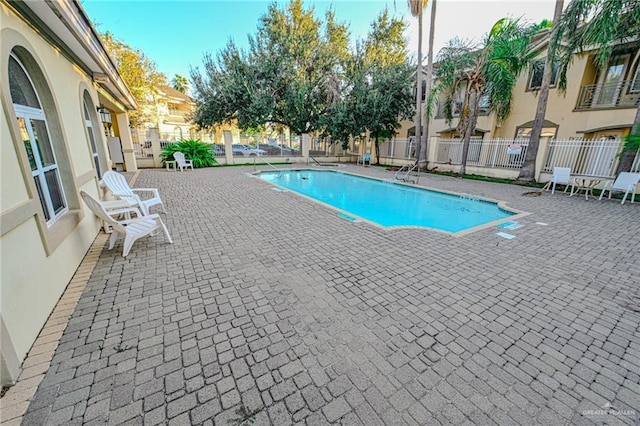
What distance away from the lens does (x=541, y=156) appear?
10539 mm

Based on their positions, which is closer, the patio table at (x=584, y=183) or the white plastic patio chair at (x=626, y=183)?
the white plastic patio chair at (x=626, y=183)

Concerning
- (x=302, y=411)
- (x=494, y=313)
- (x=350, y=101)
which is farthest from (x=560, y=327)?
(x=350, y=101)

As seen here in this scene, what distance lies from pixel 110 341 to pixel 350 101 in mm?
17538

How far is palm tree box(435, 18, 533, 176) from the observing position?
1015 centimetres

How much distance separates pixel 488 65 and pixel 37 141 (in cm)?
1373

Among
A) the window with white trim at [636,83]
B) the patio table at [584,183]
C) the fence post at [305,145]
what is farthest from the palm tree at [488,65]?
the fence post at [305,145]

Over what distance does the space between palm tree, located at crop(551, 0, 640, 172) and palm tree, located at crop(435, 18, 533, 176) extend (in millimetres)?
1336

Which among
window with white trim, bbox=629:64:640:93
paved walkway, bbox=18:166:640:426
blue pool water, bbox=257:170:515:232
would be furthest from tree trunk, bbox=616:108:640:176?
paved walkway, bbox=18:166:640:426

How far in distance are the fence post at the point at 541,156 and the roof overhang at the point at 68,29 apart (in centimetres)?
1409

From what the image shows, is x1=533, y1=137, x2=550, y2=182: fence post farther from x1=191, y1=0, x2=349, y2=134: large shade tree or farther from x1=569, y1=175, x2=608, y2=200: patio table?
x1=191, y1=0, x2=349, y2=134: large shade tree

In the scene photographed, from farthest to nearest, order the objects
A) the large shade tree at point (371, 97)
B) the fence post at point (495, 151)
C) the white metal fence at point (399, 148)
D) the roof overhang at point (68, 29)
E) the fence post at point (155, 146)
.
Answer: the white metal fence at point (399, 148), the large shade tree at point (371, 97), the fence post at point (155, 146), the fence post at point (495, 151), the roof overhang at point (68, 29)

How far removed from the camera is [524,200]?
8.11 m

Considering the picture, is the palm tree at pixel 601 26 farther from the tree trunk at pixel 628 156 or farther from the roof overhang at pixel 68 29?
the roof overhang at pixel 68 29

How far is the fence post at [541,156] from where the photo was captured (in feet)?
34.0
